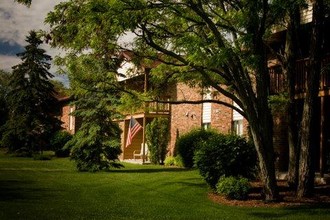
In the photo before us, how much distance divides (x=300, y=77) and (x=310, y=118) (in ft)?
16.3

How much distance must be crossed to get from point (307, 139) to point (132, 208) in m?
5.81

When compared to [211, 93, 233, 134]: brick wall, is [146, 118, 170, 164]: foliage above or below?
below

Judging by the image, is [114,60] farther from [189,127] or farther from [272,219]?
[272,219]

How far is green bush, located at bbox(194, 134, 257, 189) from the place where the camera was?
13.5 metres

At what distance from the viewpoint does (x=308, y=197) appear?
12391mm

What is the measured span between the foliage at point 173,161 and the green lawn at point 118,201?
7.05m

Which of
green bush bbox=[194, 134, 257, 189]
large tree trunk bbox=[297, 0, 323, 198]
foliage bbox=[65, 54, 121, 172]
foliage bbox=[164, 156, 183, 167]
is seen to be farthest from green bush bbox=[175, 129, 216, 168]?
large tree trunk bbox=[297, 0, 323, 198]

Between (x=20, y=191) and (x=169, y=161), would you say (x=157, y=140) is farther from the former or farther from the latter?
(x=20, y=191)

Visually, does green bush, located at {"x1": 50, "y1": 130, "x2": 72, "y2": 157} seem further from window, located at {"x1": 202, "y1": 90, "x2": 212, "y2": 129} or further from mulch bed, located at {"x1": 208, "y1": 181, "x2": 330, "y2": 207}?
mulch bed, located at {"x1": 208, "y1": 181, "x2": 330, "y2": 207}

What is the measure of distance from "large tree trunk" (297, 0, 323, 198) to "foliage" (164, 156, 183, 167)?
41.1ft

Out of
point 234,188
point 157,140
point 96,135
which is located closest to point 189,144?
point 157,140

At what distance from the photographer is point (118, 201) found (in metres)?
12.1

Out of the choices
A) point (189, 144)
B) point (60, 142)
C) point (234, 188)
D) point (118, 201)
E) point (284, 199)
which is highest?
point (189, 144)

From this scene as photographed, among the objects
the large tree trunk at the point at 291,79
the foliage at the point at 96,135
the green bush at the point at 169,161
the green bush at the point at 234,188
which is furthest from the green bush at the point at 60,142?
the large tree trunk at the point at 291,79
